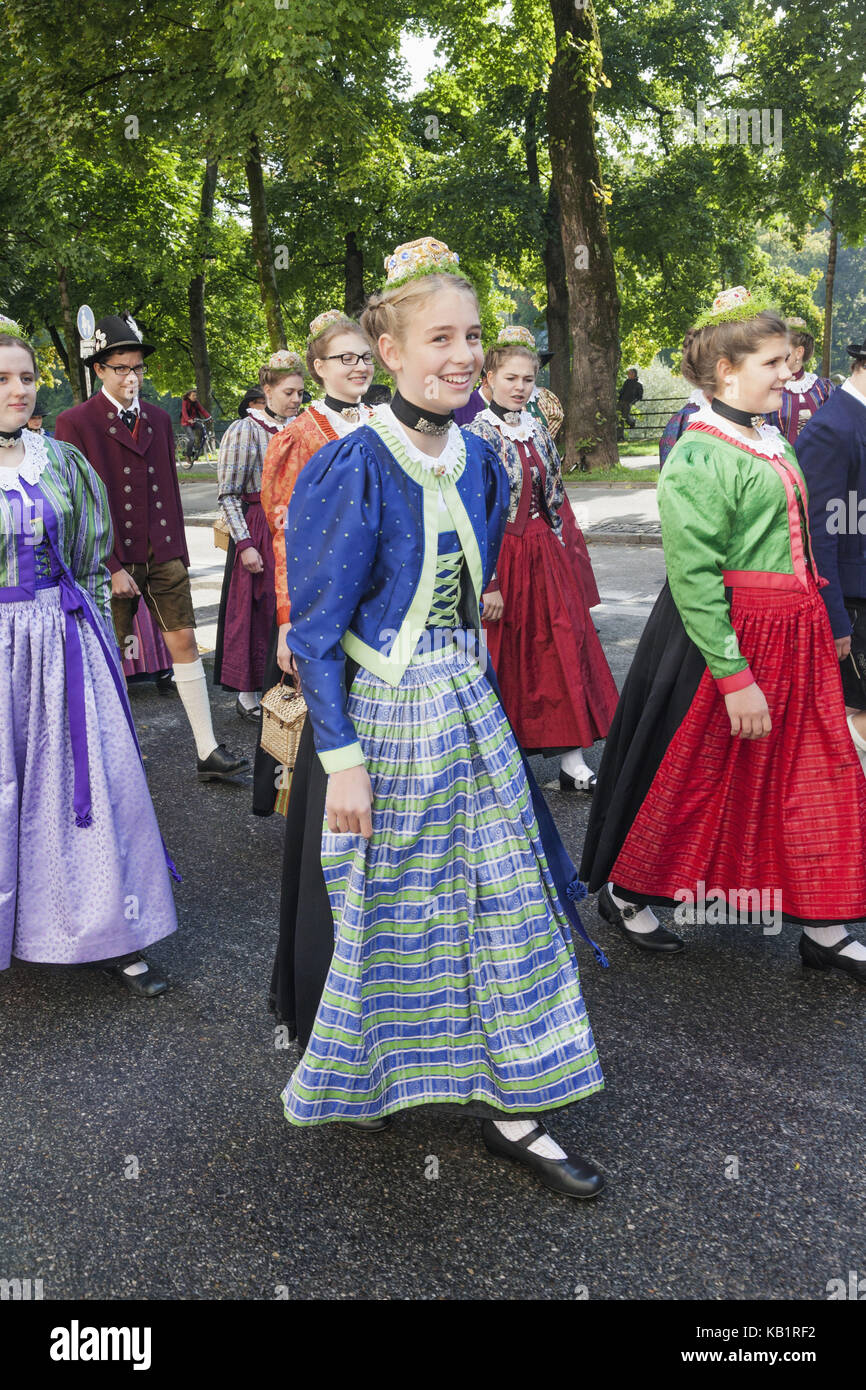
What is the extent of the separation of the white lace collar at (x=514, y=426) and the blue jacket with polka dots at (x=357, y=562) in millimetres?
2661

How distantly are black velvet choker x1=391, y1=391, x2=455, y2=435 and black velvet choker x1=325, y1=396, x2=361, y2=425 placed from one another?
2.24 meters

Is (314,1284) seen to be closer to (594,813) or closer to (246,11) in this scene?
(594,813)

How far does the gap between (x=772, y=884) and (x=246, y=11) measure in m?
11.1

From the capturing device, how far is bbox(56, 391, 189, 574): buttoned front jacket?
18.9ft

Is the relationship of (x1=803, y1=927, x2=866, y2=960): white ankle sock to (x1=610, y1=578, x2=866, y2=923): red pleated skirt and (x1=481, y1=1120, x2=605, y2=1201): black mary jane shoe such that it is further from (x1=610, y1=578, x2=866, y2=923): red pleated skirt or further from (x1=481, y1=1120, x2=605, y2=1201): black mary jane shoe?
(x1=481, y1=1120, x2=605, y2=1201): black mary jane shoe

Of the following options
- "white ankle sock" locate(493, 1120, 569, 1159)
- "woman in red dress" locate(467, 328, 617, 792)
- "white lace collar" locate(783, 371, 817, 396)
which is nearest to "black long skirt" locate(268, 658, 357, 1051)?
"white ankle sock" locate(493, 1120, 569, 1159)

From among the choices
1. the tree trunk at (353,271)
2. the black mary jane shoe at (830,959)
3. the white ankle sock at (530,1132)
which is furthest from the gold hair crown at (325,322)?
the tree trunk at (353,271)

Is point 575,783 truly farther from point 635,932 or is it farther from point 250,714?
point 250,714

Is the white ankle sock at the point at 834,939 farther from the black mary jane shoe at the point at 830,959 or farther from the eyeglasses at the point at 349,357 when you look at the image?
the eyeglasses at the point at 349,357

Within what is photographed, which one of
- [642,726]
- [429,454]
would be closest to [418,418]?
[429,454]

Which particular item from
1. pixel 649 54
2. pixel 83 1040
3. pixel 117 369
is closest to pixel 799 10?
pixel 649 54

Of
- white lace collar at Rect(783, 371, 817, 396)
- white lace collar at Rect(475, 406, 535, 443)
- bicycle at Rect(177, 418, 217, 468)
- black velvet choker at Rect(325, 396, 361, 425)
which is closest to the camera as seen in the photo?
black velvet choker at Rect(325, 396, 361, 425)

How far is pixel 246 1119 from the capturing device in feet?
10.3
